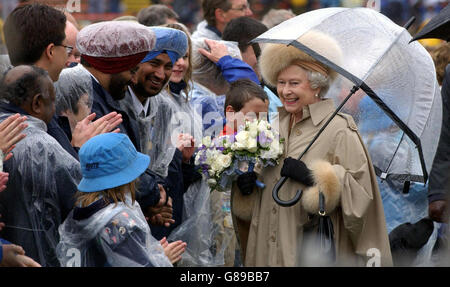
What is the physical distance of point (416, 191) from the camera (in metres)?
6.31

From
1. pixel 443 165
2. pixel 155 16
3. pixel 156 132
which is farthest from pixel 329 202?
pixel 155 16

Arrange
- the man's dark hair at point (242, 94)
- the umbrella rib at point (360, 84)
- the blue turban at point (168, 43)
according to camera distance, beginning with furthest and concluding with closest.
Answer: the man's dark hair at point (242, 94)
the blue turban at point (168, 43)
the umbrella rib at point (360, 84)

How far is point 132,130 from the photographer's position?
5016 millimetres

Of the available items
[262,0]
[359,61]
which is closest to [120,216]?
[359,61]

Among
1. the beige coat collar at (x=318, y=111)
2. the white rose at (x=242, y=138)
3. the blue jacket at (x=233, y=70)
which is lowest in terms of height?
the blue jacket at (x=233, y=70)

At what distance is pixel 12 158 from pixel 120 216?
2.35 feet

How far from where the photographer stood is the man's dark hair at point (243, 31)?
23.4 ft

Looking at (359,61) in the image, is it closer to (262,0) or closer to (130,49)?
(130,49)

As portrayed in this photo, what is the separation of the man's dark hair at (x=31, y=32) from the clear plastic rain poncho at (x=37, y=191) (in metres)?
0.67

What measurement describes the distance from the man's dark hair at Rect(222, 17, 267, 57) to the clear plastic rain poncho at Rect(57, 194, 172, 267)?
3.48 meters

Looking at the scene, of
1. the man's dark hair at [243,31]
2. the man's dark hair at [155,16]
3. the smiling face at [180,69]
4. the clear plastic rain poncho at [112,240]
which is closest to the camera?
the clear plastic rain poncho at [112,240]

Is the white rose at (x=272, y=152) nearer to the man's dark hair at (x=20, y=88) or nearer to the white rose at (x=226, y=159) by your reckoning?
the white rose at (x=226, y=159)

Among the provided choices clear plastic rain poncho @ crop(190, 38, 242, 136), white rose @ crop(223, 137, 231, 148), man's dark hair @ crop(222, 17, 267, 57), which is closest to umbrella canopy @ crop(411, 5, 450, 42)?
white rose @ crop(223, 137, 231, 148)

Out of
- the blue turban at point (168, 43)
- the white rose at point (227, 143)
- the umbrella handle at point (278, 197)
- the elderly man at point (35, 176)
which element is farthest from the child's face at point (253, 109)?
the elderly man at point (35, 176)
